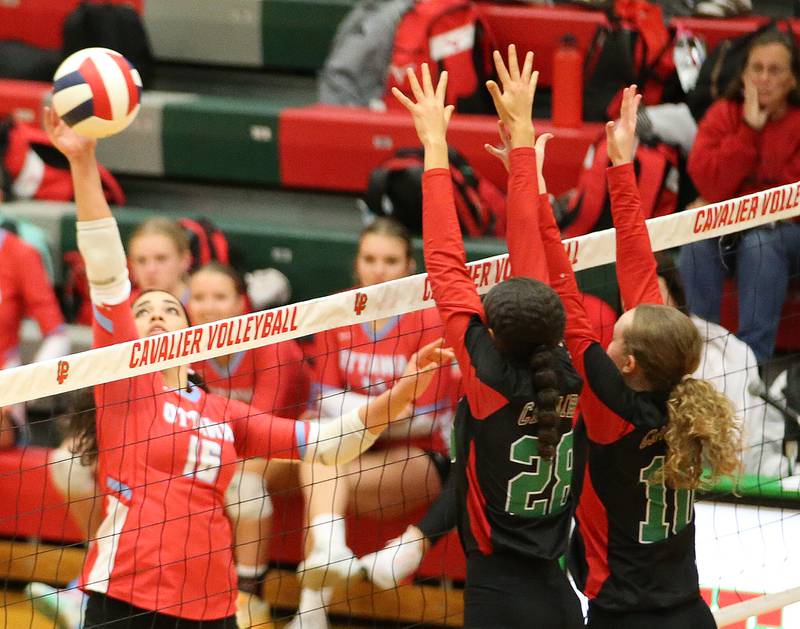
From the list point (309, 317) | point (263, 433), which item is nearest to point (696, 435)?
point (309, 317)

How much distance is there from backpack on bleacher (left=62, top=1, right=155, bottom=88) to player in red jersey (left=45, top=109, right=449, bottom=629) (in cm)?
360

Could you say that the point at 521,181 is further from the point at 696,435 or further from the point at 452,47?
the point at 452,47

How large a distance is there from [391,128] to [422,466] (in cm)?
216

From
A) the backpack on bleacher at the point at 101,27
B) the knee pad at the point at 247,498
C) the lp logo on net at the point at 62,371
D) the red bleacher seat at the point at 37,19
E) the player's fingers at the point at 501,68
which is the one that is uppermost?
the red bleacher seat at the point at 37,19

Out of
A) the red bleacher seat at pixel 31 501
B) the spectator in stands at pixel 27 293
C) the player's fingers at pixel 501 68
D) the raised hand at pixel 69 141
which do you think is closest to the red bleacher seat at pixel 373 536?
the red bleacher seat at pixel 31 501

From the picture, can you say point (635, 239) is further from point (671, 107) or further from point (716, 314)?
point (671, 107)

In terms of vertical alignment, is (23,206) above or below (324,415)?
above

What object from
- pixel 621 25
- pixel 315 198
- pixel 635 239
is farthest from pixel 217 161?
pixel 635 239

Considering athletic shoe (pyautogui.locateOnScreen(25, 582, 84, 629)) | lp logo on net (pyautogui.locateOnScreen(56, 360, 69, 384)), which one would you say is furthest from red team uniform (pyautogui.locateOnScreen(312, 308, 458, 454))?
lp logo on net (pyautogui.locateOnScreen(56, 360, 69, 384))

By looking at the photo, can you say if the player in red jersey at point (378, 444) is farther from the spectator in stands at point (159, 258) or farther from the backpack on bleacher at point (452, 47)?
the backpack on bleacher at point (452, 47)

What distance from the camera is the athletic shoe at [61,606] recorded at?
466cm

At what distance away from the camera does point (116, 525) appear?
3758 mm

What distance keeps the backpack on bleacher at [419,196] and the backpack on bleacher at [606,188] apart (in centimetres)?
41

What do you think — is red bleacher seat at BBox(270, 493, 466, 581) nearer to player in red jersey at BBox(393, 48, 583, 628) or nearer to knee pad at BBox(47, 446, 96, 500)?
knee pad at BBox(47, 446, 96, 500)
